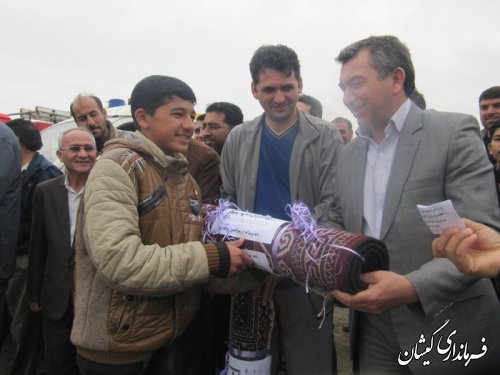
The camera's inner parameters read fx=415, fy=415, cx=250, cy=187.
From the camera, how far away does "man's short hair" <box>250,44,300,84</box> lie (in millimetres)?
2455

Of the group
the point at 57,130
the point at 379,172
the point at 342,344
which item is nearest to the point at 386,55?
the point at 379,172

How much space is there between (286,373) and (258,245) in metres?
1.18

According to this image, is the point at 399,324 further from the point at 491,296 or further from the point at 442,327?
the point at 491,296

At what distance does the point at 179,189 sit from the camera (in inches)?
75.7

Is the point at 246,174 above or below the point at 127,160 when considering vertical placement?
below

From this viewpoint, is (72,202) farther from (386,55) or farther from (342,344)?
(342,344)

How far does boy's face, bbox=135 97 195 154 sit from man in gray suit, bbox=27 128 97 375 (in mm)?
1387

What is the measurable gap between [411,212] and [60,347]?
97.2 inches

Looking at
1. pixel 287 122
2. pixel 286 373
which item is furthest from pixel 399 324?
pixel 287 122

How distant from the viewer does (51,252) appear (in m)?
2.99

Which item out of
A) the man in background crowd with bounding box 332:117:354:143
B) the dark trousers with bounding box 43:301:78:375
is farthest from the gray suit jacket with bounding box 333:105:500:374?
the man in background crowd with bounding box 332:117:354:143

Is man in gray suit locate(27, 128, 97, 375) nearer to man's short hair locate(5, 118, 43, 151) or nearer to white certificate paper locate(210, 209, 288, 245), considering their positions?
man's short hair locate(5, 118, 43, 151)

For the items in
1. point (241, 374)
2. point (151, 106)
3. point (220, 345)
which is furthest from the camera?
point (220, 345)

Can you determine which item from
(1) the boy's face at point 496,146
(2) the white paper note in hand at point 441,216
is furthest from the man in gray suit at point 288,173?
(1) the boy's face at point 496,146
